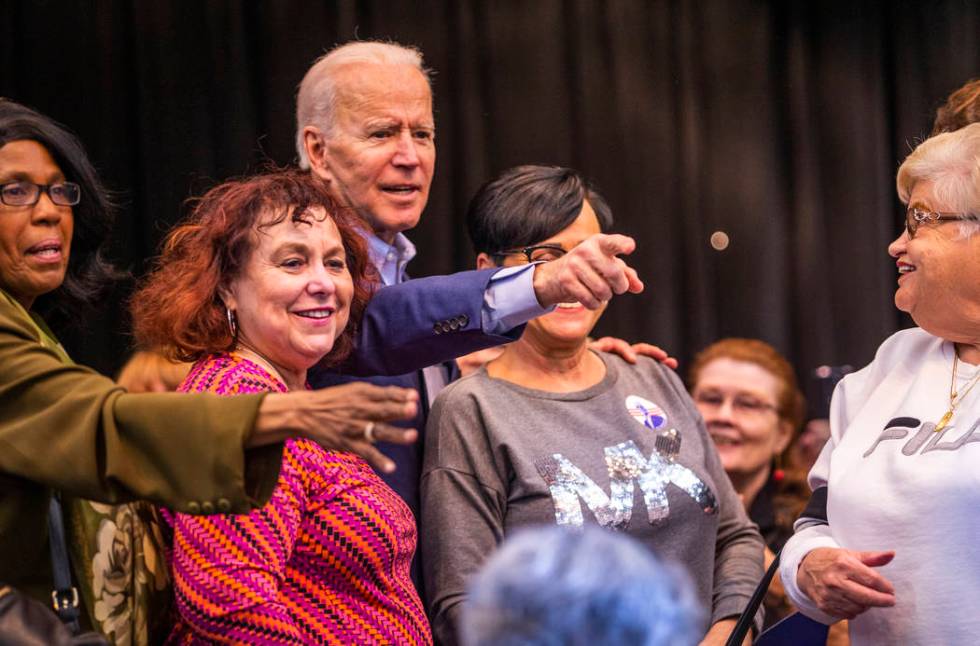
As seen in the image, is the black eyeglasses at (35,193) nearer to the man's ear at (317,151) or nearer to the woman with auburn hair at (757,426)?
the man's ear at (317,151)

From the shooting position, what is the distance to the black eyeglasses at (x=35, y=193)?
190cm

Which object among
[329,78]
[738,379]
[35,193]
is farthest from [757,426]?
[35,193]

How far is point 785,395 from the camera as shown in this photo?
3.75 metres

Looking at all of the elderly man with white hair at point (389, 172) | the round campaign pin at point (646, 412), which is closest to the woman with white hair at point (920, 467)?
the round campaign pin at point (646, 412)

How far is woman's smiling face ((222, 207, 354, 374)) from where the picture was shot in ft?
Result: 6.64

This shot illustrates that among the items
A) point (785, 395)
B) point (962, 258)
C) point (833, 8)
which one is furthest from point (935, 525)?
point (833, 8)

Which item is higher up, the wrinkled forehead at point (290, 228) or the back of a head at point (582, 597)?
the wrinkled forehead at point (290, 228)

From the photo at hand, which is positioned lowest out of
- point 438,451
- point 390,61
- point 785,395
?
point 785,395

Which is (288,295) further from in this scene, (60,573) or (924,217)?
(924,217)

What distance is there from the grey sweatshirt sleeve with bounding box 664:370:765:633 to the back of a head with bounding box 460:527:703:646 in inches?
66.9

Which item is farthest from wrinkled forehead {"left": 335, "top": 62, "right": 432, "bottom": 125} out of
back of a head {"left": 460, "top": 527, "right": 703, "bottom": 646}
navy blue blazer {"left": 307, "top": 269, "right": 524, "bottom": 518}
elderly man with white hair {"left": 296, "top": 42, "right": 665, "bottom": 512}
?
back of a head {"left": 460, "top": 527, "right": 703, "bottom": 646}

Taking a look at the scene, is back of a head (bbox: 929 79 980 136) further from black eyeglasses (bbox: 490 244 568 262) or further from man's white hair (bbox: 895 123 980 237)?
black eyeglasses (bbox: 490 244 568 262)

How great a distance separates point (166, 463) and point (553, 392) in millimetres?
1210

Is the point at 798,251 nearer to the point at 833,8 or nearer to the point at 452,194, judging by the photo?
the point at 833,8
